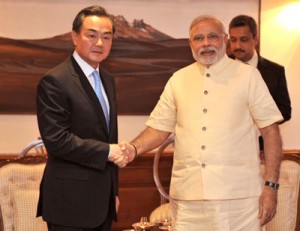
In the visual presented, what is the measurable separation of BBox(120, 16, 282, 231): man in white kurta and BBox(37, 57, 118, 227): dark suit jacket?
0.37m

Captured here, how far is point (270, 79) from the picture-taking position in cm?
360

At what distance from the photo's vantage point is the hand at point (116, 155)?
94.2 inches

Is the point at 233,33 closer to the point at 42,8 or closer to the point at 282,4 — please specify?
the point at 282,4

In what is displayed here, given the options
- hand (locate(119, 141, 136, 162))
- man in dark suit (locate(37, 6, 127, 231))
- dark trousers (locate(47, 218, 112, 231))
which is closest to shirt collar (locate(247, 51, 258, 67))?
hand (locate(119, 141, 136, 162))

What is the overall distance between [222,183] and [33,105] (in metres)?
2.02

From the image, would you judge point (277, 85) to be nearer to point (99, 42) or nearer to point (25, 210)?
point (99, 42)

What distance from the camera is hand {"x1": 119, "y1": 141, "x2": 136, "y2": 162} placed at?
8.46ft

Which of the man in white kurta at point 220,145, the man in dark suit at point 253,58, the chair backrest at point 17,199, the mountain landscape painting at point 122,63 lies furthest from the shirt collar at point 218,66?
the mountain landscape painting at point 122,63

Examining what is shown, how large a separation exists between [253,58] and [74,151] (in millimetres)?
1750

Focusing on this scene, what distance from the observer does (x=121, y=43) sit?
4.08 metres

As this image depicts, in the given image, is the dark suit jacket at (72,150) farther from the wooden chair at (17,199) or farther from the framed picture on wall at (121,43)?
the framed picture on wall at (121,43)

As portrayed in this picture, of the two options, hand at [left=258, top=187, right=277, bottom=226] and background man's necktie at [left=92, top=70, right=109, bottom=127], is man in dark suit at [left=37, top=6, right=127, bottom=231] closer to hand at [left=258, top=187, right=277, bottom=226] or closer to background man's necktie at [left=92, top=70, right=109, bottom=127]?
background man's necktie at [left=92, top=70, right=109, bottom=127]

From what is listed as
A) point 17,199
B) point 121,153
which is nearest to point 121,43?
point 17,199

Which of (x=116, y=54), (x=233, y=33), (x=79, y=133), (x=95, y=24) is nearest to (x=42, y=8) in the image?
(x=116, y=54)
